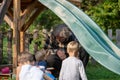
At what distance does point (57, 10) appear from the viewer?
9891mm

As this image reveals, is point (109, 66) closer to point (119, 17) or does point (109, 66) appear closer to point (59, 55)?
point (59, 55)

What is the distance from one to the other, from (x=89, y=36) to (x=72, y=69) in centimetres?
243

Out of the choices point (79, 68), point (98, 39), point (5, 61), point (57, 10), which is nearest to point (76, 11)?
point (57, 10)

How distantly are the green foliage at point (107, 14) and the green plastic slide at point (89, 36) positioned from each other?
14.5 m

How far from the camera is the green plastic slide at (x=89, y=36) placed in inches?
324

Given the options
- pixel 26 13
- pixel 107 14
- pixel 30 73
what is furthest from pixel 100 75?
pixel 107 14

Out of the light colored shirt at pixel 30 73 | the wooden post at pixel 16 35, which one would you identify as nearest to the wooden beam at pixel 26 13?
the wooden post at pixel 16 35

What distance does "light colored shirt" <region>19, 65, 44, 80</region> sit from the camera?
19.5 ft

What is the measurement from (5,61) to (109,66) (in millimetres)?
8343

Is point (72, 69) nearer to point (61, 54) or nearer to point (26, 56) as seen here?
point (26, 56)

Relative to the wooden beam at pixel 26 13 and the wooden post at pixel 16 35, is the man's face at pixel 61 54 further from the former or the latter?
the wooden post at pixel 16 35

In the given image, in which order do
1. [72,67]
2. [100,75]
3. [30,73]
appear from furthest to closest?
[100,75]
[72,67]
[30,73]

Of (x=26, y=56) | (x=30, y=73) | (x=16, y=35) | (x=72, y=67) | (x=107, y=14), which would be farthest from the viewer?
(x=107, y=14)

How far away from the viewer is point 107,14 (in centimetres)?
2484
